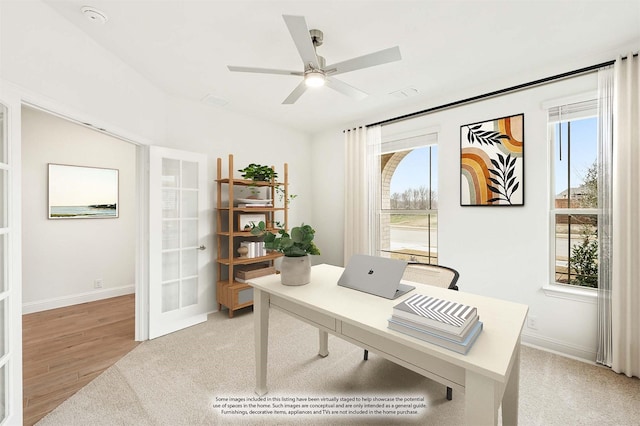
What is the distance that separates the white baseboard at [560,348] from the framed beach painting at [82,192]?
5.35 metres

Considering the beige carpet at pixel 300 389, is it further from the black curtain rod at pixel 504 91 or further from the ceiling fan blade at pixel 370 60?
the black curtain rod at pixel 504 91

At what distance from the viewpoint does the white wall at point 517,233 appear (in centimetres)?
241

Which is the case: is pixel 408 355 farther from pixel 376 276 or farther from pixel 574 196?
pixel 574 196

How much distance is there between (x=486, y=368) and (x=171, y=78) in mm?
3243

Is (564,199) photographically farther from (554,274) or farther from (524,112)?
(524,112)

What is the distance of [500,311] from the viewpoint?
1.29 m

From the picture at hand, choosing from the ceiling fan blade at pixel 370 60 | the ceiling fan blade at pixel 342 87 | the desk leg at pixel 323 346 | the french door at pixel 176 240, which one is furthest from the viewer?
the french door at pixel 176 240

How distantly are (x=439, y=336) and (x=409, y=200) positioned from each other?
9.04 ft

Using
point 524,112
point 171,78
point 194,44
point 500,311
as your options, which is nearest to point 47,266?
point 171,78

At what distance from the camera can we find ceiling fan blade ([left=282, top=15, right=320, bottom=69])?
56.2 inches

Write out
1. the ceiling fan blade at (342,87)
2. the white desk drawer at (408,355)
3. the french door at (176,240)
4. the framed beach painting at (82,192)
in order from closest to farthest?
the white desk drawer at (408,355)
the ceiling fan blade at (342,87)
the french door at (176,240)
the framed beach painting at (82,192)

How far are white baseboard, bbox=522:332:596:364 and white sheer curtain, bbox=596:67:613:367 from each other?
7cm

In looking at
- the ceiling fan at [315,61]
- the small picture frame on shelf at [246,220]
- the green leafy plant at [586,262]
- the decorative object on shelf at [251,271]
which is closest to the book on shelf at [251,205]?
the small picture frame on shelf at [246,220]

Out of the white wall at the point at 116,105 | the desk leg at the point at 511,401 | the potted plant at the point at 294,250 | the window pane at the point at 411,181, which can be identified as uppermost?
the white wall at the point at 116,105
